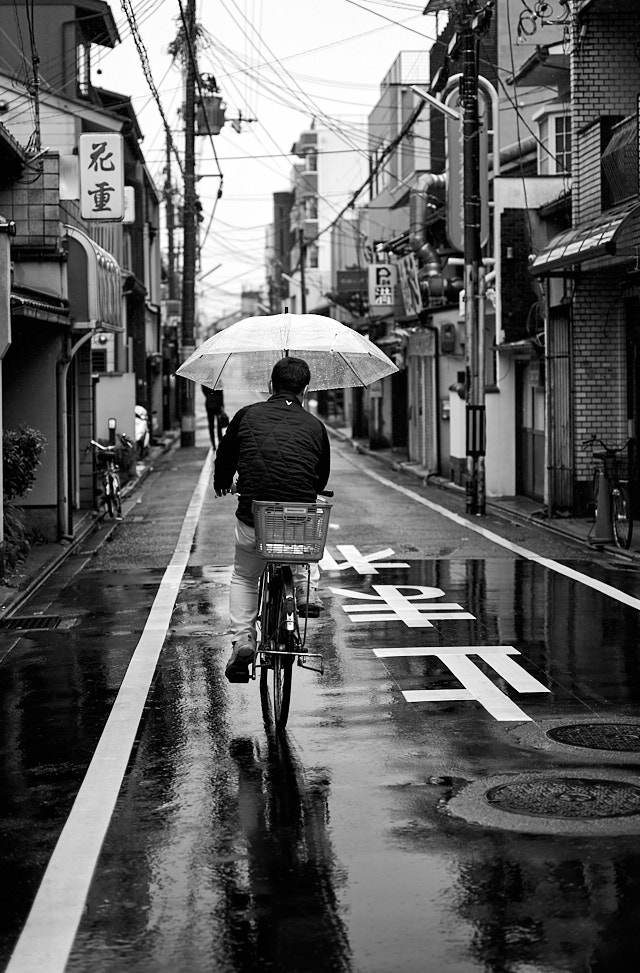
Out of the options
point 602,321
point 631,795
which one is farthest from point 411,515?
point 631,795

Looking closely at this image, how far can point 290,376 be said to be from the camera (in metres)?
8.15

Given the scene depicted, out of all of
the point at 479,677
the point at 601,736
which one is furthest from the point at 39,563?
the point at 601,736

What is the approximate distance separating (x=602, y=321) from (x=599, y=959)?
17.5 meters

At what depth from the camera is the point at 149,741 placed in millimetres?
7680

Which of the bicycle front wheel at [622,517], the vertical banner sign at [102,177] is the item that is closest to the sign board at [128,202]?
the vertical banner sign at [102,177]

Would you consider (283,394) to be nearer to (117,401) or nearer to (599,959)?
(599,959)

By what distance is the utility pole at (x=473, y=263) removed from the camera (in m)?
23.3

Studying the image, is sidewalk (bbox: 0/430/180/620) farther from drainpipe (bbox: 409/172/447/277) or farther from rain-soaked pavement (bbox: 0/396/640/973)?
drainpipe (bbox: 409/172/447/277)

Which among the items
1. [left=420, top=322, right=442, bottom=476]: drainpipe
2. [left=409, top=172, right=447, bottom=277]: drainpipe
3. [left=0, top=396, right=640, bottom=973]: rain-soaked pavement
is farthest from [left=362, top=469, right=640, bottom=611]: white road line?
[left=409, top=172, right=447, bottom=277]: drainpipe

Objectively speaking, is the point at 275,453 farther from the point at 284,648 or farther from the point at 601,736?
the point at 601,736

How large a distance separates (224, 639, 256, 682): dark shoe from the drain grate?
14.2ft

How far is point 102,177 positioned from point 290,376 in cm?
1905

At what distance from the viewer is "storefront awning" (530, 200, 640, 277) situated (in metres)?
16.3

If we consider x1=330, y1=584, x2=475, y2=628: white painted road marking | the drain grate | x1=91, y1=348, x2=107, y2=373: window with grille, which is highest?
x1=91, y1=348, x2=107, y2=373: window with grille
